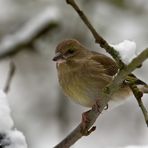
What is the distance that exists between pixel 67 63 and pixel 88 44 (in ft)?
8.69

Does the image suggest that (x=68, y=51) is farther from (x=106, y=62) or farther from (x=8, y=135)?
(x=8, y=135)

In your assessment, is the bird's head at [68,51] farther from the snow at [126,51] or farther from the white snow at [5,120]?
the white snow at [5,120]

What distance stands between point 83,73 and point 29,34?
6.50 ft

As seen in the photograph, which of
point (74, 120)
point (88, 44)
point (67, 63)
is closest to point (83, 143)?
point (74, 120)

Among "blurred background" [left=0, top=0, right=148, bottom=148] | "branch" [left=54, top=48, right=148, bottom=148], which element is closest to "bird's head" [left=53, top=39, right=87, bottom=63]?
"branch" [left=54, top=48, right=148, bottom=148]

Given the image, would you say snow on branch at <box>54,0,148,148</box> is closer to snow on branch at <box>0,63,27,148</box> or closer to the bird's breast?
snow on branch at <box>0,63,27,148</box>

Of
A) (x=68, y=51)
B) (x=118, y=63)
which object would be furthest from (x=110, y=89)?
(x=68, y=51)

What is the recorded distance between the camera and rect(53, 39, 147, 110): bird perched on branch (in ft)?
10.6

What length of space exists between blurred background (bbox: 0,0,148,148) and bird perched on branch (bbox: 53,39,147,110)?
1.80 m

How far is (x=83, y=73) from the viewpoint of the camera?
334 cm

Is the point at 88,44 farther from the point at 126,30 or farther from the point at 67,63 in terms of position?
the point at 67,63

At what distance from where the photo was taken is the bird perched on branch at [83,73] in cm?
322

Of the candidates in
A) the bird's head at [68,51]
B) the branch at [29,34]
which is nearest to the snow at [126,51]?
the bird's head at [68,51]

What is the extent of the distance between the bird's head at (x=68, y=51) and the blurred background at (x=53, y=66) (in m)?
1.76
